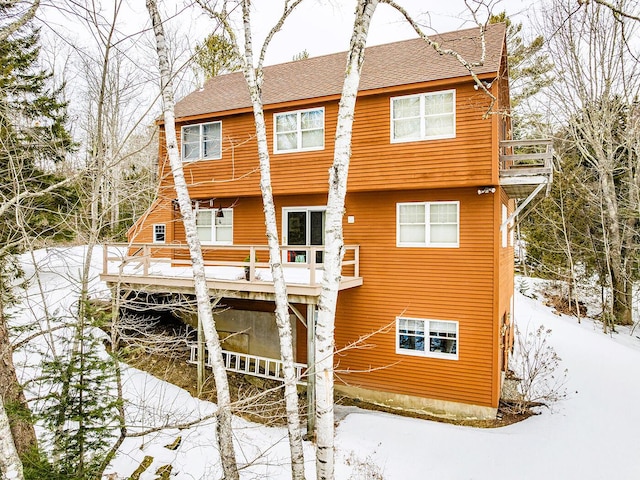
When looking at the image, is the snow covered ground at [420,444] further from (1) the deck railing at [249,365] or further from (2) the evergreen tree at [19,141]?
(1) the deck railing at [249,365]

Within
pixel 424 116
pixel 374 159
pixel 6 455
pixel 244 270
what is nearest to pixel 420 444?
pixel 244 270

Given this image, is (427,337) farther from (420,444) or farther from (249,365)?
(249,365)

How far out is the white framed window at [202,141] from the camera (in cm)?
1230

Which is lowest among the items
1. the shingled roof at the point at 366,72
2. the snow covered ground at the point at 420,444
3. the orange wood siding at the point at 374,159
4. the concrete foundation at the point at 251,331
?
the snow covered ground at the point at 420,444

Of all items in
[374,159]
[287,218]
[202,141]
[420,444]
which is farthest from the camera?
[202,141]

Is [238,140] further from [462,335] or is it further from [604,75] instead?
[604,75]

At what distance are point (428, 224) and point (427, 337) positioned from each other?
2.73 metres

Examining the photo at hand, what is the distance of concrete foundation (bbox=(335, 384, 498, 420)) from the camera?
30.3 feet

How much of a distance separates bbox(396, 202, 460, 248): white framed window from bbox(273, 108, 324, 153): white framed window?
2895mm

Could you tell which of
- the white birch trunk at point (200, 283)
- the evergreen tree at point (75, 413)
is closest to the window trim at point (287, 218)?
the white birch trunk at point (200, 283)

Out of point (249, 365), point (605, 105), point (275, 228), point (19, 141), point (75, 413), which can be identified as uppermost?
point (605, 105)

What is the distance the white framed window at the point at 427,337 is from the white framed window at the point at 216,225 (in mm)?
5830

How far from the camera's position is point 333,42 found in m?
14.8

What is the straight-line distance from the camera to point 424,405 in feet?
32.0
